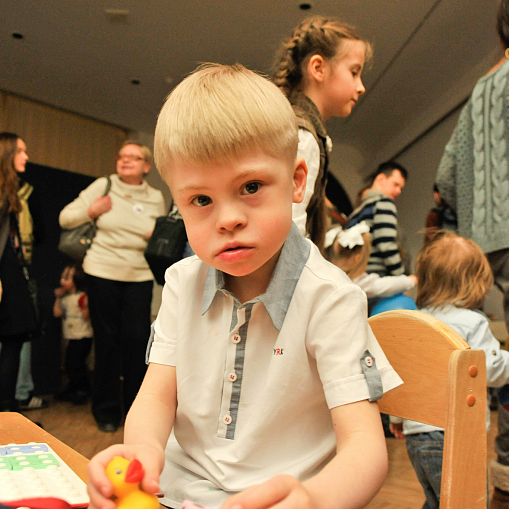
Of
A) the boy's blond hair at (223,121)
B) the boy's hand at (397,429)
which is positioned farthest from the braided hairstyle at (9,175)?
the boy's blond hair at (223,121)

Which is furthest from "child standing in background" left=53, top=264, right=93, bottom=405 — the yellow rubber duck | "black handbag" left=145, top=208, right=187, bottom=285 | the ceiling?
the yellow rubber duck

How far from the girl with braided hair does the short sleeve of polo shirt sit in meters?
0.73

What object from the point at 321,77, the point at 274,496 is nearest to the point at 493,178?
the point at 321,77

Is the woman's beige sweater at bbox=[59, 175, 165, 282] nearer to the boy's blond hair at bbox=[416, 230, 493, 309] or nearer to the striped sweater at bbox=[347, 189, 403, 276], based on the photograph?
the striped sweater at bbox=[347, 189, 403, 276]

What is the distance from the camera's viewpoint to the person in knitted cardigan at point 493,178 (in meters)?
1.60

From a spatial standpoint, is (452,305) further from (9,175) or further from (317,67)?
(9,175)

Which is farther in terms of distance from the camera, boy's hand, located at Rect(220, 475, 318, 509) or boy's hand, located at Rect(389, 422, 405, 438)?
boy's hand, located at Rect(389, 422, 405, 438)

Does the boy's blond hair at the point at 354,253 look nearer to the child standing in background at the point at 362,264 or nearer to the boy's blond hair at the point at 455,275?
the child standing in background at the point at 362,264

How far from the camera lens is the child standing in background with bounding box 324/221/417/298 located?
241 centimetres

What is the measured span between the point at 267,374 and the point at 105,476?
264mm

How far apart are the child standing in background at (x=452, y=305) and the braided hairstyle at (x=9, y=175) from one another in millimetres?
1942

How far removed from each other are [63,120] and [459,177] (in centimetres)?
542

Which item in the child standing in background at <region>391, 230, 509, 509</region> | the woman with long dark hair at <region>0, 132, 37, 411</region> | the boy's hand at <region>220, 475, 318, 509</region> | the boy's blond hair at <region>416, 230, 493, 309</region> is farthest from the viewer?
the woman with long dark hair at <region>0, 132, 37, 411</region>

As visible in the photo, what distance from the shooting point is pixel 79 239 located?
2.77 metres
